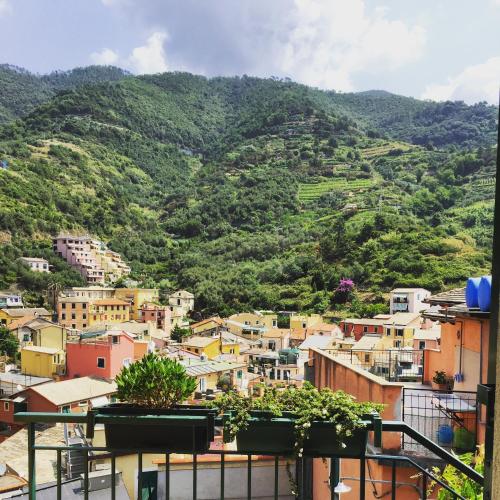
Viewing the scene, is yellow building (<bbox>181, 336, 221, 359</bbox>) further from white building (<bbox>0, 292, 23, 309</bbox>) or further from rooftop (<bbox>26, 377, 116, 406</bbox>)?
white building (<bbox>0, 292, 23, 309</bbox>)

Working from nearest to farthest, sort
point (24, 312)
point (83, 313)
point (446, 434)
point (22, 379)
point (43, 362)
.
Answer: point (446, 434), point (22, 379), point (43, 362), point (24, 312), point (83, 313)

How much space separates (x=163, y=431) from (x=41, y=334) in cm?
2699

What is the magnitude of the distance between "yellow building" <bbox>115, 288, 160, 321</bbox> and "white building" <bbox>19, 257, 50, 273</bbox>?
672 cm

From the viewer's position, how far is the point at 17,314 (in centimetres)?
3434

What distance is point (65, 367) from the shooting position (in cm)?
2081

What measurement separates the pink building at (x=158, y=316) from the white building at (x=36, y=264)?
36.2 feet

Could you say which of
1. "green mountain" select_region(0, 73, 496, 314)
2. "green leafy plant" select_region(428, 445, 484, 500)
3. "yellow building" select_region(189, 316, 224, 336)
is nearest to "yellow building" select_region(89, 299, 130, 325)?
"green mountain" select_region(0, 73, 496, 314)

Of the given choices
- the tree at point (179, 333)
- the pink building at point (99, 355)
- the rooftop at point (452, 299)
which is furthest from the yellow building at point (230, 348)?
the rooftop at point (452, 299)

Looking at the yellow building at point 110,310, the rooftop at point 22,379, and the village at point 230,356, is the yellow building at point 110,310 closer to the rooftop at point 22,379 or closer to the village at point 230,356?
the village at point 230,356

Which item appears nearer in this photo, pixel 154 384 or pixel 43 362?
pixel 154 384

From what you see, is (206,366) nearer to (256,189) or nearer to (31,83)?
(256,189)

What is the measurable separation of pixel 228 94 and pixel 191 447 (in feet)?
414

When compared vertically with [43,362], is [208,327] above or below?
below

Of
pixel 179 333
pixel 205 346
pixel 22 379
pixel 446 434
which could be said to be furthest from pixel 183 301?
pixel 446 434
